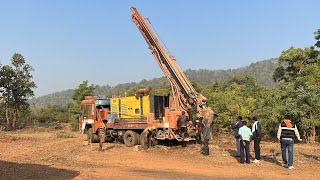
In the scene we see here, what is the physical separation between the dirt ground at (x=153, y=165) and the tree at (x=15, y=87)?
84.0ft

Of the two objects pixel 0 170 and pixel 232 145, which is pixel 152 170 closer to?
pixel 0 170

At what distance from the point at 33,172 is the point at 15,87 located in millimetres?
32381

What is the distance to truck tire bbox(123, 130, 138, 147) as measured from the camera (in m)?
18.3

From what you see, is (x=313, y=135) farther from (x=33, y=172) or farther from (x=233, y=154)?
(x=33, y=172)

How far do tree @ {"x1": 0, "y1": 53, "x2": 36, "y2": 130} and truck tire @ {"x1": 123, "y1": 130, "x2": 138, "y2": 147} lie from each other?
2601cm

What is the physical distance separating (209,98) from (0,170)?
15988mm

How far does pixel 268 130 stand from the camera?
21.0 meters

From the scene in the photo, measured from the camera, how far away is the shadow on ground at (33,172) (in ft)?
33.7

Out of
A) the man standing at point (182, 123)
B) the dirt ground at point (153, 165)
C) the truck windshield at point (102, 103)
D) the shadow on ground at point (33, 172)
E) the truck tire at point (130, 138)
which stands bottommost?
the dirt ground at point (153, 165)

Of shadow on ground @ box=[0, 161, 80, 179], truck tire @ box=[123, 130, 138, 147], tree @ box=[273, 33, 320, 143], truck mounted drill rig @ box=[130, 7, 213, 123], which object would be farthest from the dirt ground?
tree @ box=[273, 33, 320, 143]

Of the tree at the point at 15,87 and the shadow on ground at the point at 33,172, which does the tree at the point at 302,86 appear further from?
the tree at the point at 15,87

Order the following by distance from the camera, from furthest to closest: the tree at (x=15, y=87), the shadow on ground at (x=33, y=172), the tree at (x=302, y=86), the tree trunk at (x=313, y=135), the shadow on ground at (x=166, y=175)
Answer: the tree at (x=15, y=87)
the tree trunk at (x=313, y=135)
the tree at (x=302, y=86)
the shadow on ground at (x=33, y=172)
the shadow on ground at (x=166, y=175)

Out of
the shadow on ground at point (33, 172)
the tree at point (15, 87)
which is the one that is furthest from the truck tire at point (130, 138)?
the tree at point (15, 87)

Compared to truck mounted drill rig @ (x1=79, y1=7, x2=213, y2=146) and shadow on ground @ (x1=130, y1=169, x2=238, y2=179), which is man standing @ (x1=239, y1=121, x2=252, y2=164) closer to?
shadow on ground @ (x1=130, y1=169, x2=238, y2=179)
